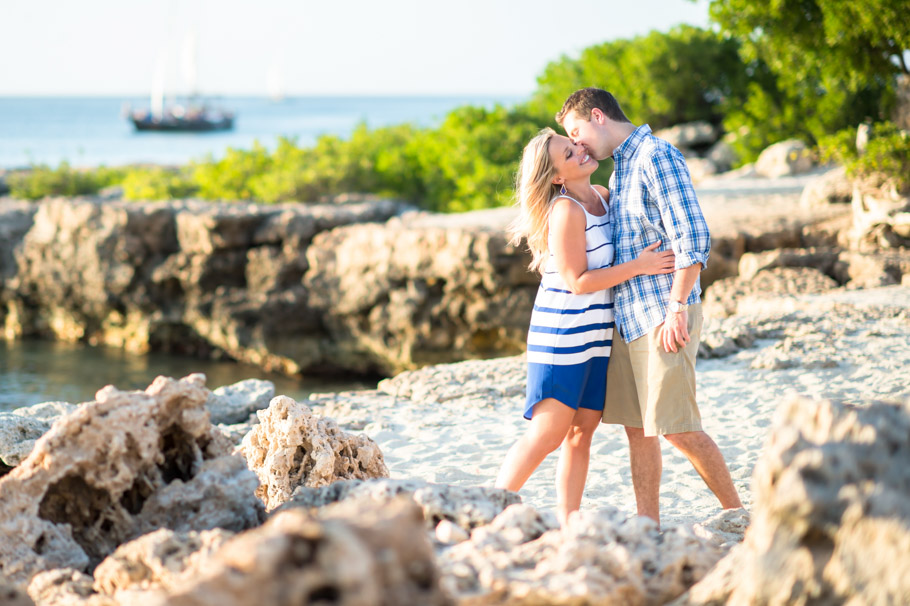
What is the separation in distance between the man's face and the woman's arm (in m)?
0.30

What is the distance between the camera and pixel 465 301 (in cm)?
1339

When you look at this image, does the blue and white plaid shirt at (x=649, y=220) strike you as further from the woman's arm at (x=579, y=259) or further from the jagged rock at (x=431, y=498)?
the jagged rock at (x=431, y=498)

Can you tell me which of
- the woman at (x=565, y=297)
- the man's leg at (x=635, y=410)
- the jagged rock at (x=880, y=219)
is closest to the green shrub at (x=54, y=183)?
the jagged rock at (x=880, y=219)

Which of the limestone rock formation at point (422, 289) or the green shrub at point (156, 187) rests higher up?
the green shrub at point (156, 187)

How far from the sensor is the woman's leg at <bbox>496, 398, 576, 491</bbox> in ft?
12.1

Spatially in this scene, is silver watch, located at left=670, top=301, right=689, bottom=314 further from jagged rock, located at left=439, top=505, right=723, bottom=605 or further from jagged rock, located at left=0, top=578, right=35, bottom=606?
jagged rock, located at left=0, top=578, right=35, bottom=606

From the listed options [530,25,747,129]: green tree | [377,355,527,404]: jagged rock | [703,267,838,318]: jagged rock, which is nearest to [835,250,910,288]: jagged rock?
[703,267,838,318]: jagged rock

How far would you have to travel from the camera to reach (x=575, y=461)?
151 inches

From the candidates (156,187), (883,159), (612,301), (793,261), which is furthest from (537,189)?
(156,187)

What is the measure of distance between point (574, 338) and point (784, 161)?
57.3 feet

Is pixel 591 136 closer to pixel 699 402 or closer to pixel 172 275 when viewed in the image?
pixel 699 402

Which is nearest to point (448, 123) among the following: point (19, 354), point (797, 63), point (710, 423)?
point (797, 63)

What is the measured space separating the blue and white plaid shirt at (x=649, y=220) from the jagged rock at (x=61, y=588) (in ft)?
7.49

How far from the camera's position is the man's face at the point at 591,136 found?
372 centimetres
